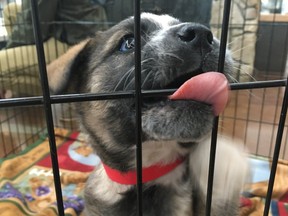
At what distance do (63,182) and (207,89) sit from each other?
1.46 m

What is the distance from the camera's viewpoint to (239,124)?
8.16 ft

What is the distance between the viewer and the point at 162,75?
75 cm

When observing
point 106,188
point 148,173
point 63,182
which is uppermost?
point 148,173

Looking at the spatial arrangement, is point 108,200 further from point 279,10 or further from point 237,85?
point 279,10

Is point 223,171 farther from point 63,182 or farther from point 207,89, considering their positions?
point 63,182

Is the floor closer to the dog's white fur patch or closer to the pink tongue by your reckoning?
the dog's white fur patch

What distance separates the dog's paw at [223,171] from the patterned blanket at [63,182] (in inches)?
11.8

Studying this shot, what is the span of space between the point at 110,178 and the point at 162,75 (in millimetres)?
477

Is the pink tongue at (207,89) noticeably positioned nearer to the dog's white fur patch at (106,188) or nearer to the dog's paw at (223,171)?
the dog's paw at (223,171)

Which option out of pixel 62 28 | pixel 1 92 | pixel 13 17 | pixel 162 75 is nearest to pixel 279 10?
pixel 62 28

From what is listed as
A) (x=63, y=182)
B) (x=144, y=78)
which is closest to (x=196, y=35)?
(x=144, y=78)

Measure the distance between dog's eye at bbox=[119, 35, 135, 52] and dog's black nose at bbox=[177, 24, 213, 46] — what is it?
285mm

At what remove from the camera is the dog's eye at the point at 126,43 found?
104 centimetres

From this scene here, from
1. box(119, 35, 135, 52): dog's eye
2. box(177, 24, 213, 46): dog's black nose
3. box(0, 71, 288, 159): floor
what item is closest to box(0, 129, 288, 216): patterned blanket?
box(0, 71, 288, 159): floor
